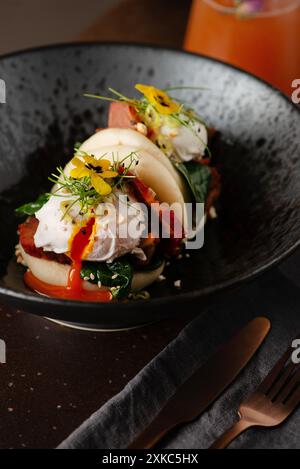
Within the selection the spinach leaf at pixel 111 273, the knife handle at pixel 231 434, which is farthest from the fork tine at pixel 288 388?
the spinach leaf at pixel 111 273

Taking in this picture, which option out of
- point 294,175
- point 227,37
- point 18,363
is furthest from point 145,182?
point 227,37

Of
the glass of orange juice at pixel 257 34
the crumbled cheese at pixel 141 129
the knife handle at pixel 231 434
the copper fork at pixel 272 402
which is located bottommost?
the knife handle at pixel 231 434

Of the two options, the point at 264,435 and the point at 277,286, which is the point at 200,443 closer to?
the point at 264,435

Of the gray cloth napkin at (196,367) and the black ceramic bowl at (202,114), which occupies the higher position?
the black ceramic bowl at (202,114)

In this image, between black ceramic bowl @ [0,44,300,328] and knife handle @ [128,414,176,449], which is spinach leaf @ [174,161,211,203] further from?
knife handle @ [128,414,176,449]

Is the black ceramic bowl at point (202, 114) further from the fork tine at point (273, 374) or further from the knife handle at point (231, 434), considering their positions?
the knife handle at point (231, 434)

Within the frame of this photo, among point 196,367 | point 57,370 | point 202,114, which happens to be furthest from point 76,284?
point 202,114

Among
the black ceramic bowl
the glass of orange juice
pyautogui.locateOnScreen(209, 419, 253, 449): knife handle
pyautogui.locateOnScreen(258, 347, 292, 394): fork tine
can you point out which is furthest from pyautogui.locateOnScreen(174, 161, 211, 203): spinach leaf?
the glass of orange juice
